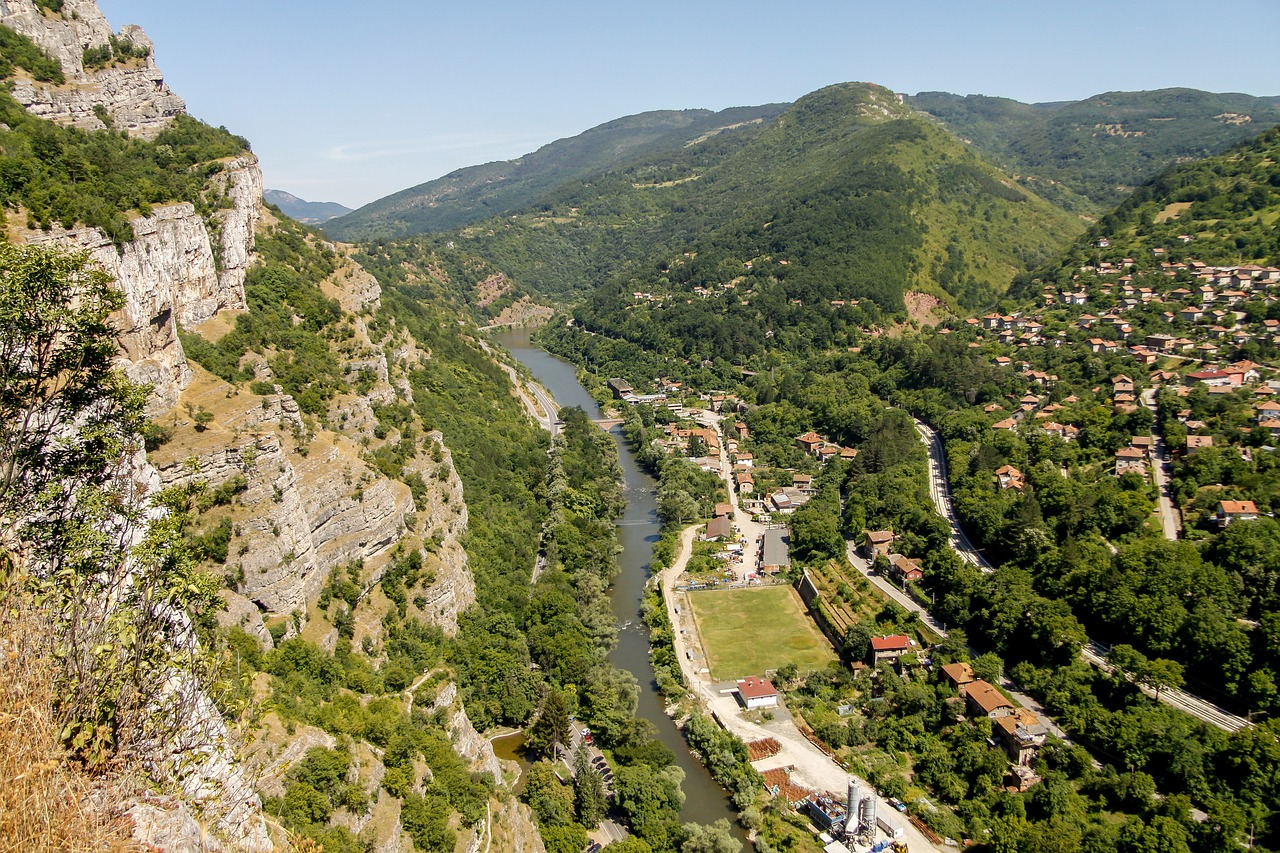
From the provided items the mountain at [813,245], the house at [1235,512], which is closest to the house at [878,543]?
the house at [1235,512]

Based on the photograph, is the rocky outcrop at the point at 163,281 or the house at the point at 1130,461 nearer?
the rocky outcrop at the point at 163,281

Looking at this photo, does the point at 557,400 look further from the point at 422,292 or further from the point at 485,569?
the point at 485,569

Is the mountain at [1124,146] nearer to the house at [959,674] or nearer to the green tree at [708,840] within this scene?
the house at [959,674]

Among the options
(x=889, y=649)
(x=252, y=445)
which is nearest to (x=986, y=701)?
(x=889, y=649)

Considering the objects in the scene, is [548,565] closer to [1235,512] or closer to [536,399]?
[536,399]

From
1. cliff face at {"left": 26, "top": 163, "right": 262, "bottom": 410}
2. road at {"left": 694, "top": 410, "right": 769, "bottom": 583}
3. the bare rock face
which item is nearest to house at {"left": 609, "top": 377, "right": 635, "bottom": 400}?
road at {"left": 694, "top": 410, "right": 769, "bottom": 583}

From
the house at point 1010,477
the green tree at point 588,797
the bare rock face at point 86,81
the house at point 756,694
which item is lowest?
the house at point 756,694

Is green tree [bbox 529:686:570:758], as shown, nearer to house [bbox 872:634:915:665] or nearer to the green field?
the green field

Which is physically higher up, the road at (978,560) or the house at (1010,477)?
the house at (1010,477)
